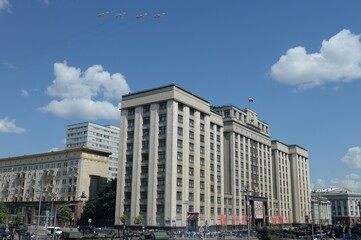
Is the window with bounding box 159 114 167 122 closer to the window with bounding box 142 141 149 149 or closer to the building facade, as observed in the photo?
the window with bounding box 142 141 149 149

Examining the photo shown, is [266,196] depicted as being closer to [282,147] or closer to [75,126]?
[282,147]

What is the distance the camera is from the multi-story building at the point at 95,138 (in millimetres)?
177250

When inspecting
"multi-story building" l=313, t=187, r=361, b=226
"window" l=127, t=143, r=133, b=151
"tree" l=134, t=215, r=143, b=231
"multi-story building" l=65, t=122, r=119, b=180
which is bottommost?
"tree" l=134, t=215, r=143, b=231

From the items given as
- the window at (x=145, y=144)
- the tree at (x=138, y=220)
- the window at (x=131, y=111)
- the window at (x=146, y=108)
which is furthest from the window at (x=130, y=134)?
the tree at (x=138, y=220)

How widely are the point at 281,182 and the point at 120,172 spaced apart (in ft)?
223

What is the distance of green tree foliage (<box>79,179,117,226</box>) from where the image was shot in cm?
9794

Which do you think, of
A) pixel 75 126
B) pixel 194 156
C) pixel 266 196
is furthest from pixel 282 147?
pixel 75 126

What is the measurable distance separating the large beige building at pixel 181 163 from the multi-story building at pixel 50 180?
20.4 m

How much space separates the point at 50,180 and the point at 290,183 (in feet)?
278

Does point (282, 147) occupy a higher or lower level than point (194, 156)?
higher

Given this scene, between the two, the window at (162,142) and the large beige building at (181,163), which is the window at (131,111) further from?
the window at (162,142)

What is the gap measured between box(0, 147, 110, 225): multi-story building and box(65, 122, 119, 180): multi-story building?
51.9 m

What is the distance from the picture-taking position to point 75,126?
605 feet

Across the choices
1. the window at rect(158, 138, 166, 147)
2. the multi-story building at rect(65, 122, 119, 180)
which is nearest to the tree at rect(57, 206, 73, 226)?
the window at rect(158, 138, 166, 147)
